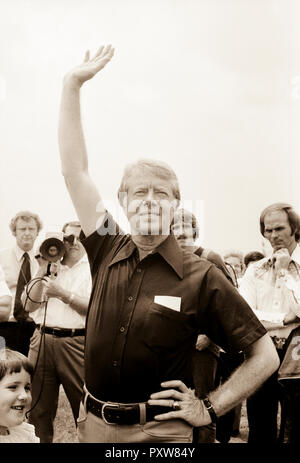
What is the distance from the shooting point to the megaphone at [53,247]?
1957 mm

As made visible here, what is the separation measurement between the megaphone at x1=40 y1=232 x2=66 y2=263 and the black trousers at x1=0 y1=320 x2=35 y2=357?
1.00 ft

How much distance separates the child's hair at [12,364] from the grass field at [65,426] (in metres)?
0.39

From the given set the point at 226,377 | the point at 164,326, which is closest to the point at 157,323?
the point at 164,326

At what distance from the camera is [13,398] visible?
1.58 meters

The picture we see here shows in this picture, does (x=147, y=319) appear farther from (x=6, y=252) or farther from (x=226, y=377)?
(x=226, y=377)

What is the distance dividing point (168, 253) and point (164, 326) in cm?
22

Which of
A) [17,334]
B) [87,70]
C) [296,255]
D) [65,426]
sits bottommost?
[65,426]

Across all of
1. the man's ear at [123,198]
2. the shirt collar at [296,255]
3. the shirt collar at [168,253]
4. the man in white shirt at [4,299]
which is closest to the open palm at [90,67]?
the man's ear at [123,198]

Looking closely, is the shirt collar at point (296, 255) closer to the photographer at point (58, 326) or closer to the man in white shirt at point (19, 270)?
the photographer at point (58, 326)

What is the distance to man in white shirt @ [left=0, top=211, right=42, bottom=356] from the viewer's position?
1.88 metres

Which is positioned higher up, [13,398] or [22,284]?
[22,284]

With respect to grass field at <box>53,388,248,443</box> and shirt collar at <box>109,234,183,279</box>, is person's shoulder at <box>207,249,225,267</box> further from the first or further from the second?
grass field at <box>53,388,248,443</box>

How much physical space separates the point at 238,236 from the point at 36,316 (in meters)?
0.94

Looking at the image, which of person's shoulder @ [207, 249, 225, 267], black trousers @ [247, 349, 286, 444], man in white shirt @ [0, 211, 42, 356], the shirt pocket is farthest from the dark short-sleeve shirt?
black trousers @ [247, 349, 286, 444]
